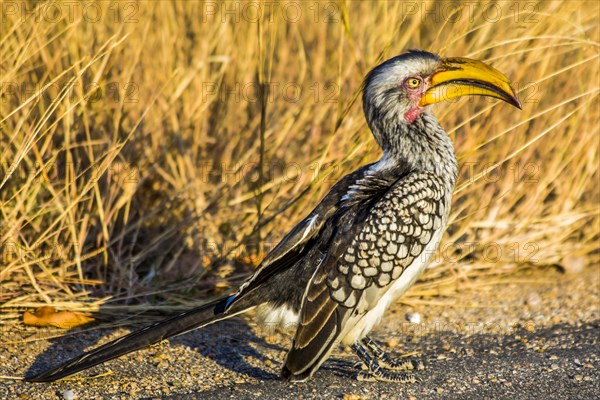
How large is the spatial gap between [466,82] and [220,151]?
2346mm

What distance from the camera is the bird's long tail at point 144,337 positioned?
3.58 meters

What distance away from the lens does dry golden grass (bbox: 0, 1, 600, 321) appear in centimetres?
457

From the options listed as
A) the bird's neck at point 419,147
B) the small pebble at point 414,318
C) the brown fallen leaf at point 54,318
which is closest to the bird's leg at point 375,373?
the small pebble at point 414,318

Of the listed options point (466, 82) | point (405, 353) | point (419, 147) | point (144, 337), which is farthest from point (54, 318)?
point (466, 82)

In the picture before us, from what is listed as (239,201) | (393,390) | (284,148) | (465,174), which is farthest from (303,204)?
(393,390)

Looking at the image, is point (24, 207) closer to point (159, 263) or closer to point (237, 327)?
point (159, 263)

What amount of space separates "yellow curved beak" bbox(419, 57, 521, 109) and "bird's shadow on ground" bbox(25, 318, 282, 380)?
158 cm

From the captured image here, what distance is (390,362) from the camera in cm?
399

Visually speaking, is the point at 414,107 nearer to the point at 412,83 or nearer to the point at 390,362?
the point at 412,83

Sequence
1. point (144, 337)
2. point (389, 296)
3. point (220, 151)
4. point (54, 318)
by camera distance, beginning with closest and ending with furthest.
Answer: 1. point (144, 337)
2. point (389, 296)
3. point (54, 318)
4. point (220, 151)

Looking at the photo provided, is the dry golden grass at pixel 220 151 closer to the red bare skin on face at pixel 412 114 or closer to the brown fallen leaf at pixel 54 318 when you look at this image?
the brown fallen leaf at pixel 54 318

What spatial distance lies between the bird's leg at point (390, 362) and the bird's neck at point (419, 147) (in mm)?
912

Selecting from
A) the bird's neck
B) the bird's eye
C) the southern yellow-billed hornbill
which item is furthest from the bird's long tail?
the bird's eye

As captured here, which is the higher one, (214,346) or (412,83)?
(412,83)
